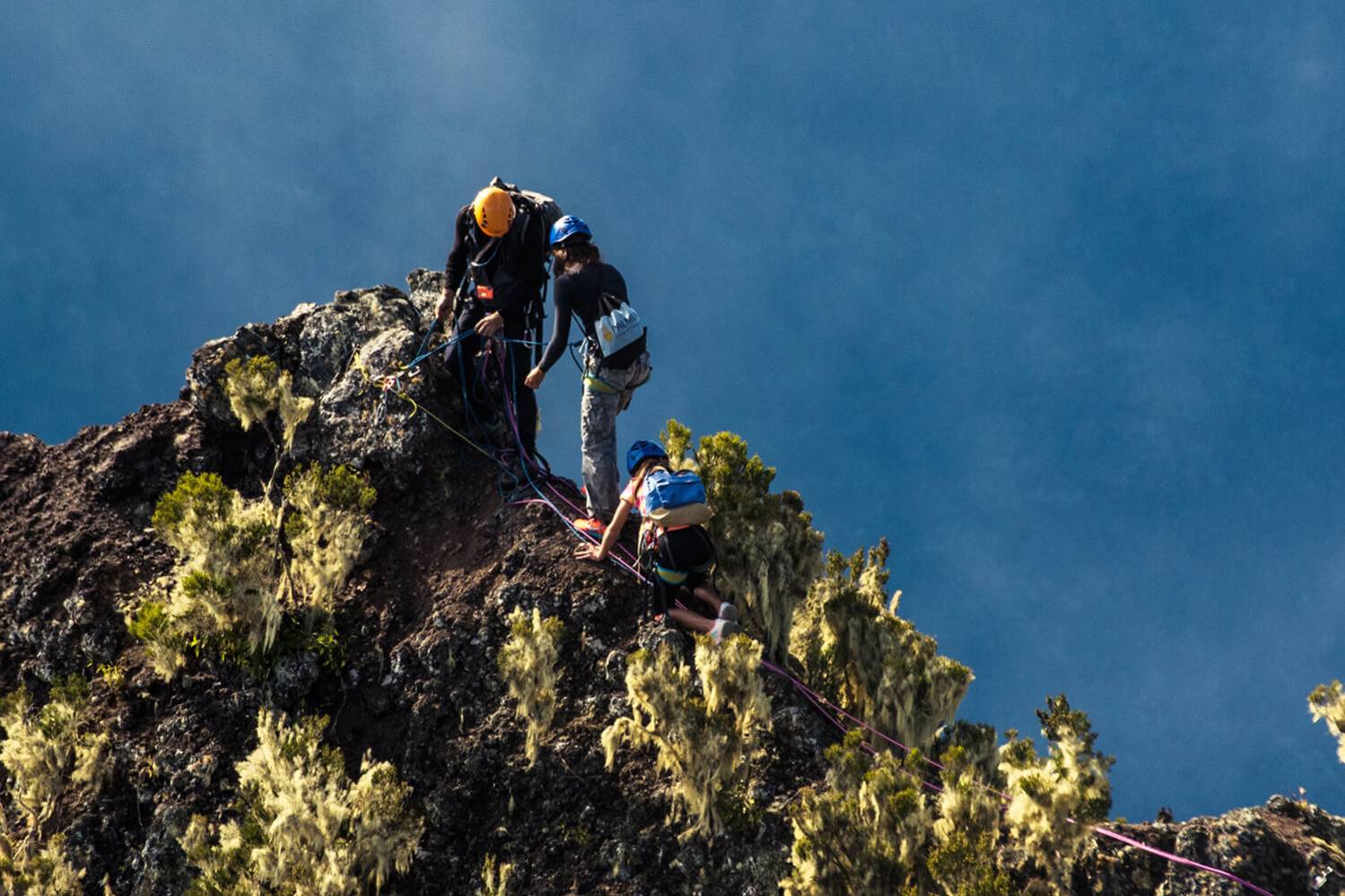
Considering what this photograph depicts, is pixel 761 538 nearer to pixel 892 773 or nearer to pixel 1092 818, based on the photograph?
pixel 892 773

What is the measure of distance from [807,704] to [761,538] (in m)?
1.53

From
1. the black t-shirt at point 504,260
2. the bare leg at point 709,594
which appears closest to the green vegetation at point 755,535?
the bare leg at point 709,594

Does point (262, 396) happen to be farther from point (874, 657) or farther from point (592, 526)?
point (874, 657)

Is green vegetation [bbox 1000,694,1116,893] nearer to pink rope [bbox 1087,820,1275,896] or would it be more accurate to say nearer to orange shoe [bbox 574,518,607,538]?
pink rope [bbox 1087,820,1275,896]

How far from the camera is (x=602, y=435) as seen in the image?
452 inches

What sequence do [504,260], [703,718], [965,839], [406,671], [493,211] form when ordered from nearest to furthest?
1. [965,839]
2. [703,718]
3. [406,671]
4. [493,211]
5. [504,260]

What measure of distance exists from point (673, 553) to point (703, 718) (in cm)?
170

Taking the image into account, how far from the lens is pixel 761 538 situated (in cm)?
1071

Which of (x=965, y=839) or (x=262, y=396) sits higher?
(x=262, y=396)

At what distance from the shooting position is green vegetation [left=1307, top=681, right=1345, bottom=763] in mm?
9367

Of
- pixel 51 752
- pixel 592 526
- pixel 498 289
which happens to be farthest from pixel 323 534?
pixel 498 289

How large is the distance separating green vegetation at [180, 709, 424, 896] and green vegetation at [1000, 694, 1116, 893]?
451cm

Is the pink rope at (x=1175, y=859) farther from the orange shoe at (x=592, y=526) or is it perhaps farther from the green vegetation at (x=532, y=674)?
the orange shoe at (x=592, y=526)

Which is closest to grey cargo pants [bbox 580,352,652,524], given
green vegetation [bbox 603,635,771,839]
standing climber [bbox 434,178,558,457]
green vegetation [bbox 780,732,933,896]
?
standing climber [bbox 434,178,558,457]
